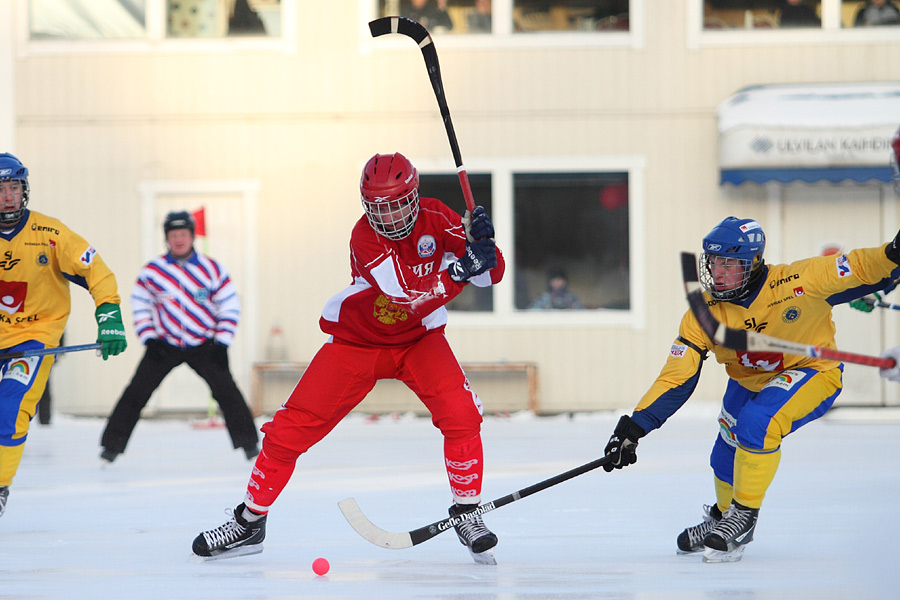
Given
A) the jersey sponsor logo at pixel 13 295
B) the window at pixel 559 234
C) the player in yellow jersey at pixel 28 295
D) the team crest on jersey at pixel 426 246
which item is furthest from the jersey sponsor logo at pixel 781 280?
the window at pixel 559 234

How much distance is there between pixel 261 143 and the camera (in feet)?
32.9

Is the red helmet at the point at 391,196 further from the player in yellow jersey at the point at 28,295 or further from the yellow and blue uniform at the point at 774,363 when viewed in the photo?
the player in yellow jersey at the point at 28,295

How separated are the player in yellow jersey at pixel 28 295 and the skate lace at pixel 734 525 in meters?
2.49

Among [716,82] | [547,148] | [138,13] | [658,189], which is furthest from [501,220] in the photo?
[138,13]

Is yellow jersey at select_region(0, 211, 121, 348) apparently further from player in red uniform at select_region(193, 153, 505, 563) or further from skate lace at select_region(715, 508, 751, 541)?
skate lace at select_region(715, 508, 751, 541)

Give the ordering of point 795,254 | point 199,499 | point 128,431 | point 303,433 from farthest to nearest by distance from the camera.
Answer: point 795,254
point 128,431
point 199,499
point 303,433

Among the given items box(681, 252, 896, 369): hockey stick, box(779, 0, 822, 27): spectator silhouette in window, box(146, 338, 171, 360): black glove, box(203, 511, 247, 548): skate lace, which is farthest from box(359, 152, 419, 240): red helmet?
box(779, 0, 822, 27): spectator silhouette in window

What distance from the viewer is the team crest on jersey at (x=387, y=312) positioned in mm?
3822

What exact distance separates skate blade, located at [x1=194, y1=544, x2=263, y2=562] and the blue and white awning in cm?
659

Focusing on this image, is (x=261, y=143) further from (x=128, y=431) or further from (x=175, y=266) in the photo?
(x=128, y=431)

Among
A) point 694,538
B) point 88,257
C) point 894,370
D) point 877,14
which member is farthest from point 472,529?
point 877,14

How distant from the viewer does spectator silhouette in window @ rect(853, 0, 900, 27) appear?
989 centimetres

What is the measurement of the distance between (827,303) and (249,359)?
6.98 m

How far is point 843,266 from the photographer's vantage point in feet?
12.3
